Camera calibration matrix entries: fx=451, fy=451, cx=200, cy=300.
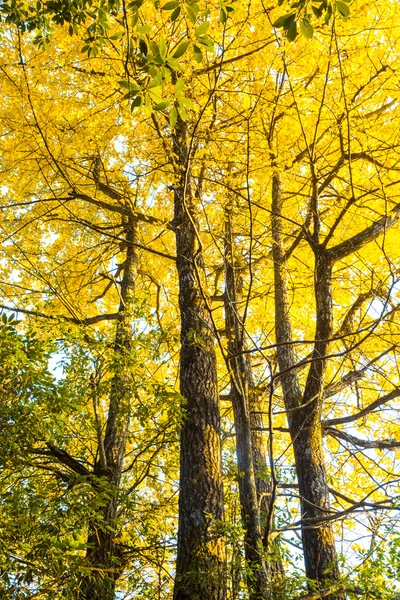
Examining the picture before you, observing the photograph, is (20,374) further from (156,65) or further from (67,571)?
(156,65)

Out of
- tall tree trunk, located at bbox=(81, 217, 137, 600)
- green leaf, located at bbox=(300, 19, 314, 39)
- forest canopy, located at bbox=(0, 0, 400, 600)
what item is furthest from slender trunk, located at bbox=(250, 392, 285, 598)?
green leaf, located at bbox=(300, 19, 314, 39)

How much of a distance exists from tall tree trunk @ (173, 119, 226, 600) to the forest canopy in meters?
0.01

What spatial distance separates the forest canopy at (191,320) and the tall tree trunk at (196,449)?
14 millimetres

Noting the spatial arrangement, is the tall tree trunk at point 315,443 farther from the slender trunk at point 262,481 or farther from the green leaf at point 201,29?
the green leaf at point 201,29

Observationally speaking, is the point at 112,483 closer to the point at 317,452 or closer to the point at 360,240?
the point at 317,452

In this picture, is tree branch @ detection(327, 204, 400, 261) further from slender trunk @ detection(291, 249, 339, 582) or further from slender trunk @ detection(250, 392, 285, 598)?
slender trunk @ detection(250, 392, 285, 598)

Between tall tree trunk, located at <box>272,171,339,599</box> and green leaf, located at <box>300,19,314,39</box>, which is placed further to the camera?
tall tree trunk, located at <box>272,171,339,599</box>

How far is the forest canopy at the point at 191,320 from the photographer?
2.48m

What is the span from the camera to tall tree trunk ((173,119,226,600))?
2.80 meters

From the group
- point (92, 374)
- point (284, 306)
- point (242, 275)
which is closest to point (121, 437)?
point (92, 374)

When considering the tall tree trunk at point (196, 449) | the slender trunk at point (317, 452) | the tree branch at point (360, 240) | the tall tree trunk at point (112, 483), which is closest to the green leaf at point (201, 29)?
the tall tree trunk at point (196, 449)

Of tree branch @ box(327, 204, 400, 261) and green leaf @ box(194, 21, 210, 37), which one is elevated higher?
tree branch @ box(327, 204, 400, 261)

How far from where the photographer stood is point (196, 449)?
337 centimetres

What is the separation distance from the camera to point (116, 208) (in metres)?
5.41
